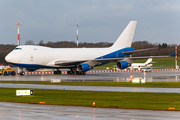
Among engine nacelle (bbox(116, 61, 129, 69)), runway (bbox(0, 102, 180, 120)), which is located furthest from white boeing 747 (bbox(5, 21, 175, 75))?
runway (bbox(0, 102, 180, 120))

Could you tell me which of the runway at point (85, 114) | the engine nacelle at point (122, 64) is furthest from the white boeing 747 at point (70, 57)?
the runway at point (85, 114)

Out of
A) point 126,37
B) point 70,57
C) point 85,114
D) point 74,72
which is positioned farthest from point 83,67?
point 85,114

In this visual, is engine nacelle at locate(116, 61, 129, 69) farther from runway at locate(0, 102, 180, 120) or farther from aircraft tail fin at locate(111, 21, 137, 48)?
runway at locate(0, 102, 180, 120)

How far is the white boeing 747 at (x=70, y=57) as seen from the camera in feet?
187

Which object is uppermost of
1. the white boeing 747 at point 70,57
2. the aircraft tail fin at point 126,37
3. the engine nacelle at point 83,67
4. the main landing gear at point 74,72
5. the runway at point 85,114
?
the aircraft tail fin at point 126,37

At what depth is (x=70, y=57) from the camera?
61.9 m

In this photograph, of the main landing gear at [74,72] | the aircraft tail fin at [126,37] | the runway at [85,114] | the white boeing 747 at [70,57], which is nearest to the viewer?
the runway at [85,114]

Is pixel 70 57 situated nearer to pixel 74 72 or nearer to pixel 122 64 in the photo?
pixel 74 72

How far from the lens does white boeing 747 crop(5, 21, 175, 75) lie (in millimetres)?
57053

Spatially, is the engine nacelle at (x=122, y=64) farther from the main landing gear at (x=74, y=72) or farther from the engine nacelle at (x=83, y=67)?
the main landing gear at (x=74, y=72)

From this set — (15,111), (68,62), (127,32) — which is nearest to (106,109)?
(15,111)

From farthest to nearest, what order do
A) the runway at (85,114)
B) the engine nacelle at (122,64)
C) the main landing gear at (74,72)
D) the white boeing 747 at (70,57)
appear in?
the main landing gear at (74,72), the engine nacelle at (122,64), the white boeing 747 at (70,57), the runway at (85,114)

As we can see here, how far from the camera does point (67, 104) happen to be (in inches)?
779

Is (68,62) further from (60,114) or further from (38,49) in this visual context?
(60,114)
